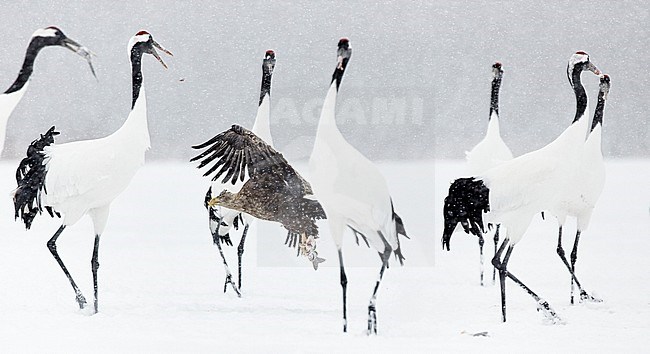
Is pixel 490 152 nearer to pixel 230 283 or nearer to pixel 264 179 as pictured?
pixel 264 179

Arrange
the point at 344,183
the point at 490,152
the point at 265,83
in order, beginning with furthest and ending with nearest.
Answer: the point at 490,152 < the point at 265,83 < the point at 344,183

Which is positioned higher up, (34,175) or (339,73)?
(339,73)

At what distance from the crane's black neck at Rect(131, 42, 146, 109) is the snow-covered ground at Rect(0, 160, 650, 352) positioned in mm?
899

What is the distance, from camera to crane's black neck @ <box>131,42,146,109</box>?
10.1ft

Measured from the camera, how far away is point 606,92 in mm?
3420

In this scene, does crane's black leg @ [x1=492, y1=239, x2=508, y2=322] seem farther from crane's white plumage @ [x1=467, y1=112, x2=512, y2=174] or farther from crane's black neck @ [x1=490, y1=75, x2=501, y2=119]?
crane's black neck @ [x1=490, y1=75, x2=501, y2=119]

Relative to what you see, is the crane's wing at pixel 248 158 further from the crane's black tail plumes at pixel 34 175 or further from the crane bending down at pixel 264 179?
the crane's black tail plumes at pixel 34 175

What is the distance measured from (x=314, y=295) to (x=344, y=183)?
99cm

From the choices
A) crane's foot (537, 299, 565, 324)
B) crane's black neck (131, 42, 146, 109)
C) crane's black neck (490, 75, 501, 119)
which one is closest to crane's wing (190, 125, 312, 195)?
crane's black neck (131, 42, 146, 109)

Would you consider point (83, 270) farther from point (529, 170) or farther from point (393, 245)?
point (529, 170)

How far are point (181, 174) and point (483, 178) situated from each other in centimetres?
382

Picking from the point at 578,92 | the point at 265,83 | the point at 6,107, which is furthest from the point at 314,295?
the point at 6,107

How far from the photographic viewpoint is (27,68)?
9.02ft

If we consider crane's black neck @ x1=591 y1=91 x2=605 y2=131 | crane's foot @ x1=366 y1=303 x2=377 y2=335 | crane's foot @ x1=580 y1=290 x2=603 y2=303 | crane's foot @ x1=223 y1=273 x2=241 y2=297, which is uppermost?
crane's black neck @ x1=591 y1=91 x2=605 y2=131
